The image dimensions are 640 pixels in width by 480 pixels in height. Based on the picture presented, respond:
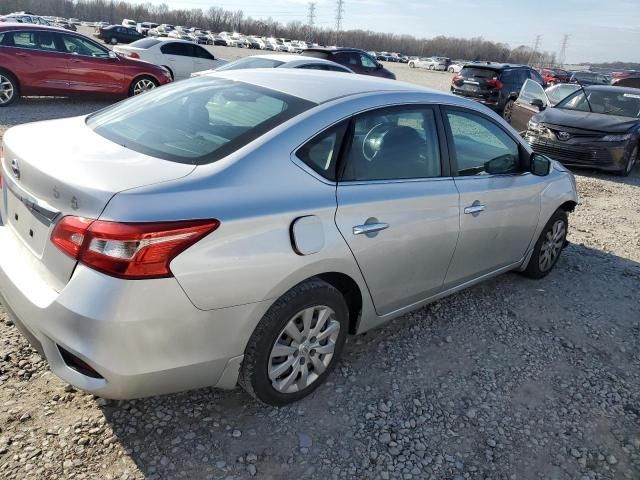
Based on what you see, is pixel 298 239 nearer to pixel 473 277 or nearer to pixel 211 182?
pixel 211 182

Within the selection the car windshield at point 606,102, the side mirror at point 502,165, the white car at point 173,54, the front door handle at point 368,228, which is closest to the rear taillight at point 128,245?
the front door handle at point 368,228

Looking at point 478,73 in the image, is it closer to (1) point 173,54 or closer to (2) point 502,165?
(1) point 173,54

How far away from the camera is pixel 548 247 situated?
180 inches

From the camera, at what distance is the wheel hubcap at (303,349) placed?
8.40 ft

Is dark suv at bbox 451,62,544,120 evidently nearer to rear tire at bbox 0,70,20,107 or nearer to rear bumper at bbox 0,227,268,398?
rear tire at bbox 0,70,20,107

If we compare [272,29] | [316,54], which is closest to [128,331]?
[316,54]

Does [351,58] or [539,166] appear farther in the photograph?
[351,58]

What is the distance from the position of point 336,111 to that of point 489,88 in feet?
44.7

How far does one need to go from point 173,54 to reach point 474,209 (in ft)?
42.4

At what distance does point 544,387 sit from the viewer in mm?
3164

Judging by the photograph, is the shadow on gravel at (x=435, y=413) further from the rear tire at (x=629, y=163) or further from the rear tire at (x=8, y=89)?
the rear tire at (x=8, y=89)

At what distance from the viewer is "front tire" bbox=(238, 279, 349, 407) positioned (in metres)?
2.42

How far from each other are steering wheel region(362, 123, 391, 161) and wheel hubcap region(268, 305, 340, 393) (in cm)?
86

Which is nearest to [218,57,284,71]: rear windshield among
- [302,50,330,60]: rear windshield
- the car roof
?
[302,50,330,60]: rear windshield
